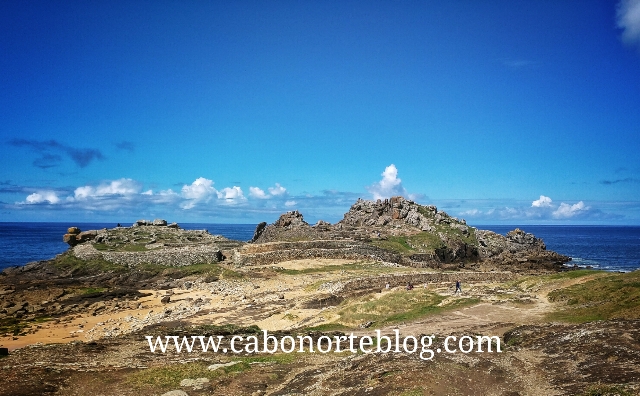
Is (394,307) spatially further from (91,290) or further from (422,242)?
(422,242)

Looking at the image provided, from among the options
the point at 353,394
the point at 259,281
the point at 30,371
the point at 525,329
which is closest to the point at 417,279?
the point at 259,281

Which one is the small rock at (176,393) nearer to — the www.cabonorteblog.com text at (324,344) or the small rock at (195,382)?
the small rock at (195,382)

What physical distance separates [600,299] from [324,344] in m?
17.5

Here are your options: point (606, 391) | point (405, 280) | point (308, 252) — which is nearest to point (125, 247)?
point (308, 252)

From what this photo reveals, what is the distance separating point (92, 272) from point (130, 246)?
8572 mm

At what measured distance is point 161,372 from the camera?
54.7ft

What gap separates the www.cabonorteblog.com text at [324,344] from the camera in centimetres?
1836

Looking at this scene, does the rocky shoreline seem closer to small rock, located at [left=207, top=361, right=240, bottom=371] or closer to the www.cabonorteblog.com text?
small rock, located at [left=207, top=361, right=240, bottom=371]

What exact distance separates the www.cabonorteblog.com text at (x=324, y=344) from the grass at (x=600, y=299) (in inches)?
267

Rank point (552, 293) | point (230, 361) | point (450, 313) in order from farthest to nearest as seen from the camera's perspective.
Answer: point (552, 293), point (450, 313), point (230, 361)

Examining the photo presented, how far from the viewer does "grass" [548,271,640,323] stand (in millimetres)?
21703

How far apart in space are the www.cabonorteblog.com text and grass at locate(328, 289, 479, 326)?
382 centimetres

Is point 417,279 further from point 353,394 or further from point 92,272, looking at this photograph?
point 92,272

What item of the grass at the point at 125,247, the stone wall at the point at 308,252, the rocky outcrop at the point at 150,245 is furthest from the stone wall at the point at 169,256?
the stone wall at the point at 308,252
